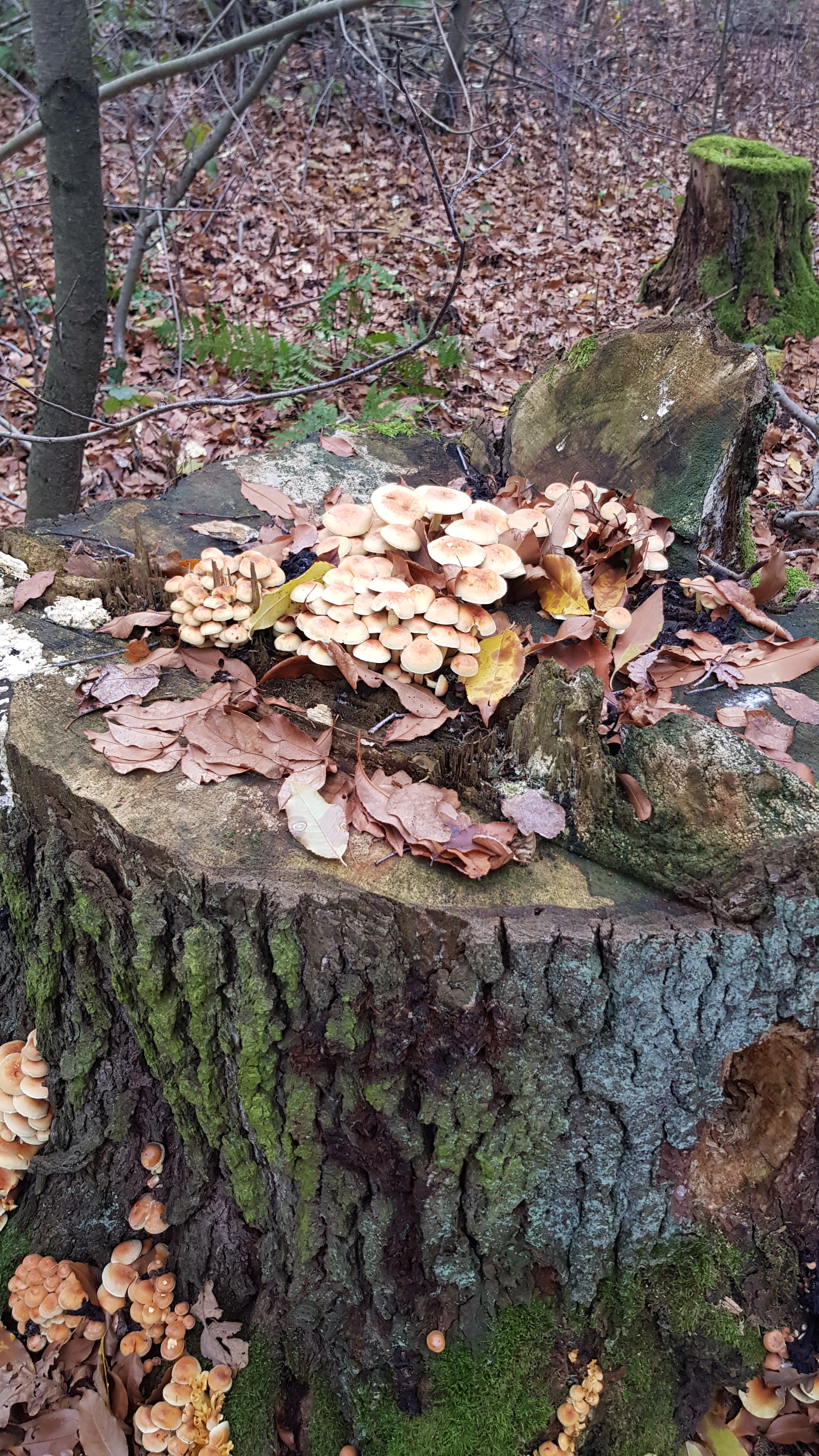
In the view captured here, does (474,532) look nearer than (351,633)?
No

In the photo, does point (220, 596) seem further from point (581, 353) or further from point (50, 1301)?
point (50, 1301)

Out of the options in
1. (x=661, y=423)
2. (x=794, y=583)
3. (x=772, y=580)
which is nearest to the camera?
(x=772, y=580)

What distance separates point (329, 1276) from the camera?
7.73 ft

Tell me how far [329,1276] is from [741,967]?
1.40m

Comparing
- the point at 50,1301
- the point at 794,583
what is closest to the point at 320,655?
the point at 50,1301

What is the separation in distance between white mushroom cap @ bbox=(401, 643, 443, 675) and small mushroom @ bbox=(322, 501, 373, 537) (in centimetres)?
55

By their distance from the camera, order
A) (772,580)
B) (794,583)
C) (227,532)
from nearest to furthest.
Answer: (772,580)
(227,532)
(794,583)

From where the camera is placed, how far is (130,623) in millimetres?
2688

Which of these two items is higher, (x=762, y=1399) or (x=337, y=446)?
(x=337, y=446)

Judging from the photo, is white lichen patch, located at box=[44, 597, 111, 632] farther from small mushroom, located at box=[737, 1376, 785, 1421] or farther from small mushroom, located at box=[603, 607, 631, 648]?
small mushroom, located at box=[737, 1376, 785, 1421]

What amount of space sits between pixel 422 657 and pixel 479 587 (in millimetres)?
277

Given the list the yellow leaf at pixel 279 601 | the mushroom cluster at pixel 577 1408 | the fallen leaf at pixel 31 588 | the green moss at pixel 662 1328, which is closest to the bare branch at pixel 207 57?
the fallen leaf at pixel 31 588

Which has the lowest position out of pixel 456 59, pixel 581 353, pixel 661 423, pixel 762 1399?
pixel 762 1399

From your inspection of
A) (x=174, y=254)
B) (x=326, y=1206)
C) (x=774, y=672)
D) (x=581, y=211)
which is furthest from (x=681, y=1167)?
(x=581, y=211)
